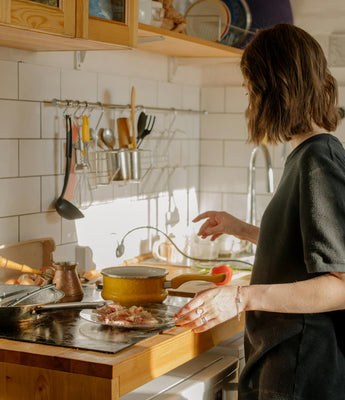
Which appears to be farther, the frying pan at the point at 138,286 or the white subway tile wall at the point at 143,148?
the white subway tile wall at the point at 143,148

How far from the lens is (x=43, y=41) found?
1.78m

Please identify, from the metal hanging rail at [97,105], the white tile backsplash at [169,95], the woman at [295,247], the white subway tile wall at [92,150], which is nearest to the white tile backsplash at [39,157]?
→ the white subway tile wall at [92,150]

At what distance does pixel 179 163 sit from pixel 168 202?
0.63ft

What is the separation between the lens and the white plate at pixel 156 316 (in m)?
1.55

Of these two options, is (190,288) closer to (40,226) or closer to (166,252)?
(40,226)

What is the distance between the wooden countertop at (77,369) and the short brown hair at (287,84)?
1.79ft

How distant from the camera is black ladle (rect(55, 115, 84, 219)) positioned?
210cm

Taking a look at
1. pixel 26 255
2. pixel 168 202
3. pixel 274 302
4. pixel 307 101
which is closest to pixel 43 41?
pixel 26 255

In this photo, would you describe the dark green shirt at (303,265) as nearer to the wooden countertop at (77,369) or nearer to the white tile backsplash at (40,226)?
the wooden countertop at (77,369)

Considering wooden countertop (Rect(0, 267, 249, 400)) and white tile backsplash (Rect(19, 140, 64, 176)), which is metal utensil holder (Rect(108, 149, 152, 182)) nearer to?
white tile backsplash (Rect(19, 140, 64, 176))

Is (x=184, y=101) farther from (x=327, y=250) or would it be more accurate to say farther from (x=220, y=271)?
(x=327, y=250)

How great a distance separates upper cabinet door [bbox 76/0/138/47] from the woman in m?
0.48

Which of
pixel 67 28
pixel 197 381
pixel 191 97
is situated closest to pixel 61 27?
pixel 67 28

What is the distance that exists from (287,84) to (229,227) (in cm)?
52
